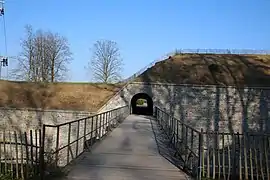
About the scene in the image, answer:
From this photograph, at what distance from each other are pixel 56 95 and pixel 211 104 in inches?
700

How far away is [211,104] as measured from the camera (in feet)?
123

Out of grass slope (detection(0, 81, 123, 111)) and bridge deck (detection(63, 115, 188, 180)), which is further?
grass slope (detection(0, 81, 123, 111))

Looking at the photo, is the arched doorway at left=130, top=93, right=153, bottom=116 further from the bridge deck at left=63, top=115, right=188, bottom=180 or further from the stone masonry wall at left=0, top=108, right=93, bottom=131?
the bridge deck at left=63, top=115, right=188, bottom=180

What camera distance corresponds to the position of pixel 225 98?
3772 centimetres

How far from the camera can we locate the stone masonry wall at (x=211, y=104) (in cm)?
3694

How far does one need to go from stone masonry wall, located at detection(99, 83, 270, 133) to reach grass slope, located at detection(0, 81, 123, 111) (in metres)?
2.50

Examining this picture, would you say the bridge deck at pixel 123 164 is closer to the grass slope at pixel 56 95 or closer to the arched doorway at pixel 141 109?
the grass slope at pixel 56 95

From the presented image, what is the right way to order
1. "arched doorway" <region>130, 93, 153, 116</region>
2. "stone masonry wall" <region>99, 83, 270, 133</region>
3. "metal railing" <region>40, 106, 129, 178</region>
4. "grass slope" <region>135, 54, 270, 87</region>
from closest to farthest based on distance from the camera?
1. "metal railing" <region>40, 106, 129, 178</region>
2. "stone masonry wall" <region>99, 83, 270, 133</region>
3. "grass slope" <region>135, 54, 270, 87</region>
4. "arched doorway" <region>130, 93, 153, 116</region>

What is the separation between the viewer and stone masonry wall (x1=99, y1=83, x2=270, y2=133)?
3694cm

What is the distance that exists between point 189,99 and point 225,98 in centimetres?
408

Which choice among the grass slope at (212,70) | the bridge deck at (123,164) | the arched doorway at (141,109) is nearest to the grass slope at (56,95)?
the arched doorway at (141,109)

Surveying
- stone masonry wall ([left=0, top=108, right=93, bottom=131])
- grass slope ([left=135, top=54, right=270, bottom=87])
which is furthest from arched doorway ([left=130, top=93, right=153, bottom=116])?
stone masonry wall ([left=0, top=108, right=93, bottom=131])

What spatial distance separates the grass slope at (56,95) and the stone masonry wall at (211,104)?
2.50 m

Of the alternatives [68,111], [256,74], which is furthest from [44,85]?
[256,74]
